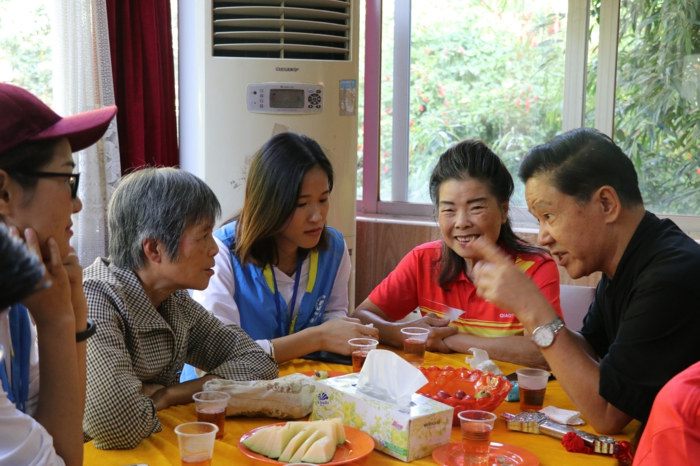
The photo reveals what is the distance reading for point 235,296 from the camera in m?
2.44

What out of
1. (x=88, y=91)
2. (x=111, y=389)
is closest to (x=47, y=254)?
(x=111, y=389)

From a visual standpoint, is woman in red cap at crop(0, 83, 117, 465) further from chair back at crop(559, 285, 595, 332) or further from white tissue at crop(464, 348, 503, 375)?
chair back at crop(559, 285, 595, 332)

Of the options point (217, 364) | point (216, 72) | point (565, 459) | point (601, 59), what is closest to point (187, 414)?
point (217, 364)

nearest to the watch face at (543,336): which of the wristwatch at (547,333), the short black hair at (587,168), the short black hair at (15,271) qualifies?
the wristwatch at (547,333)

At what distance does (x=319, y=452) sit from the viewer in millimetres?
1376

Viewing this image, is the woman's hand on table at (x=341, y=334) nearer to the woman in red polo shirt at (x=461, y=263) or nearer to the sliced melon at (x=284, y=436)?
the woman in red polo shirt at (x=461, y=263)

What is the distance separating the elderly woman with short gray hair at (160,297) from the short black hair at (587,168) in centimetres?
91

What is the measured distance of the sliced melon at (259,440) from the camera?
142 cm

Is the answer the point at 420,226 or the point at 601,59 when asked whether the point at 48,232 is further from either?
the point at 601,59

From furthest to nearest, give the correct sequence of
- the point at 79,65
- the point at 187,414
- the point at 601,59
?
the point at 601,59
the point at 79,65
the point at 187,414

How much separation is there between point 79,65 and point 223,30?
66 cm

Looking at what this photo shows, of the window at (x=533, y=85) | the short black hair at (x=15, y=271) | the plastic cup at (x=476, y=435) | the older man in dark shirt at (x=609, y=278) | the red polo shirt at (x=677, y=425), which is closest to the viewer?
the short black hair at (x=15, y=271)

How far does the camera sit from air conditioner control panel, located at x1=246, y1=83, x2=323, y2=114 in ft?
10.9

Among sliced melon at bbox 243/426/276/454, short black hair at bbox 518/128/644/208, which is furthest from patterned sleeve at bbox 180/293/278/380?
short black hair at bbox 518/128/644/208
